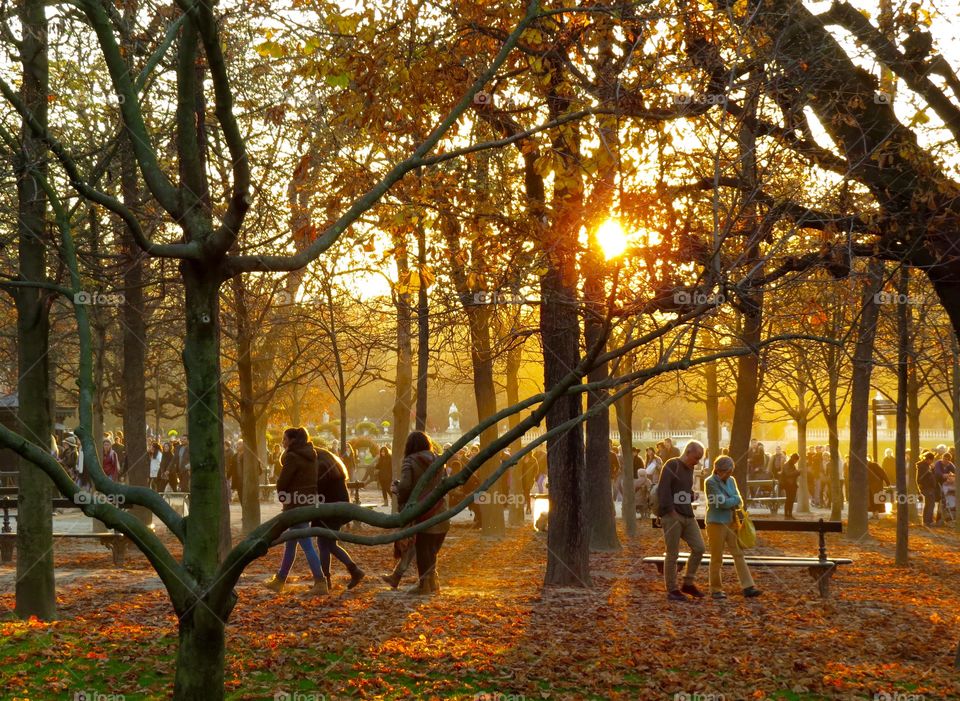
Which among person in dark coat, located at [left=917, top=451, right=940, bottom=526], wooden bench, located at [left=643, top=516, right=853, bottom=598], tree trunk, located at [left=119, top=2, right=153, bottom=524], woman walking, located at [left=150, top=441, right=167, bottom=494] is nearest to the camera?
wooden bench, located at [left=643, top=516, right=853, bottom=598]

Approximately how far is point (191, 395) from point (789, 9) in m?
5.96

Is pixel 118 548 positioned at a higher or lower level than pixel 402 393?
lower

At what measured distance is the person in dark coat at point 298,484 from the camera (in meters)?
12.9

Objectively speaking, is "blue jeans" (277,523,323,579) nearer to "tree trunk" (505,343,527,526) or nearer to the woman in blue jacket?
the woman in blue jacket

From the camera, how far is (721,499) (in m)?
13.0

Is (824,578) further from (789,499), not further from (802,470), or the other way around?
(802,470)

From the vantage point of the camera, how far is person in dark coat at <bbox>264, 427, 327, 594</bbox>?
12906 millimetres

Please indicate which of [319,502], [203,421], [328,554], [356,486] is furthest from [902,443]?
[203,421]

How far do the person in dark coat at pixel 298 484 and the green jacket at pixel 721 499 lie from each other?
4.35 metres

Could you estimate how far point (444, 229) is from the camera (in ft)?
42.7

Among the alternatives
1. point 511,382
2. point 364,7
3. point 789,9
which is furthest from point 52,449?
point 511,382

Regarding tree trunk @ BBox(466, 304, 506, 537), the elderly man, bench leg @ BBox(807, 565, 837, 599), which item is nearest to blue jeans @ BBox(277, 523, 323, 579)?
the elderly man

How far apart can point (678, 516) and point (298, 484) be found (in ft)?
14.0

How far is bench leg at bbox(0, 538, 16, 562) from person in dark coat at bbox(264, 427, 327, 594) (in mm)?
6606
